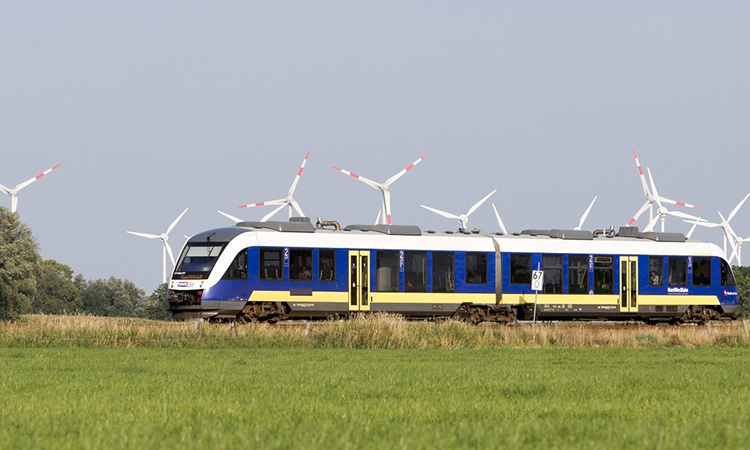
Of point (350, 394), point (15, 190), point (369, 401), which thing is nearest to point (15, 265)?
point (15, 190)

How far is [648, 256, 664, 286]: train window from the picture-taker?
49188 millimetres

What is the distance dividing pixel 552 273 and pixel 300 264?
1020cm

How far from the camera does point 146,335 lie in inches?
1484

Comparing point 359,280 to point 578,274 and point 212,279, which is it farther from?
point 578,274

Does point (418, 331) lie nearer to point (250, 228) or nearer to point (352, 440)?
point (250, 228)

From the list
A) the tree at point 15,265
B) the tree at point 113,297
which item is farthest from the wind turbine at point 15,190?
the tree at point 113,297

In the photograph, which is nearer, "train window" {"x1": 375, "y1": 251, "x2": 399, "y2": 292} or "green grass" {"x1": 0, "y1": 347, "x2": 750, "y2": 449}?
"green grass" {"x1": 0, "y1": 347, "x2": 750, "y2": 449}

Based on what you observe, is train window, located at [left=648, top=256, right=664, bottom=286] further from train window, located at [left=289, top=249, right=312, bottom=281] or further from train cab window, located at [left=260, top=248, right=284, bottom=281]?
train cab window, located at [left=260, top=248, right=284, bottom=281]

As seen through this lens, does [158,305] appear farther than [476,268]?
Yes

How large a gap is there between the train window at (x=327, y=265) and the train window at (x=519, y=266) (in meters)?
7.26

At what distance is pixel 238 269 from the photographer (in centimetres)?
4259

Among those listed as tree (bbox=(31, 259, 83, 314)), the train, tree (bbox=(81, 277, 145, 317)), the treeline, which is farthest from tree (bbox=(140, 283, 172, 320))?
the train

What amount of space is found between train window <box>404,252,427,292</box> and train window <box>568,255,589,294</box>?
6171mm

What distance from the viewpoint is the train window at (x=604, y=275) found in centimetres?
4812
